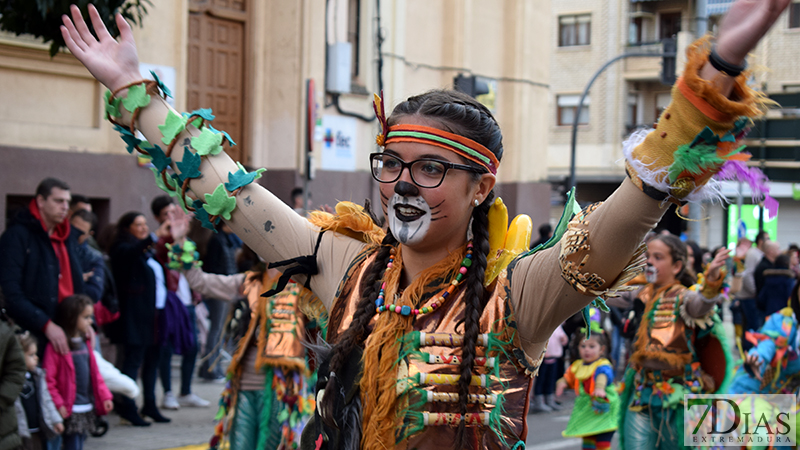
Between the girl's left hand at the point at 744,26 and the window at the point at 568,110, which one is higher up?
the window at the point at 568,110

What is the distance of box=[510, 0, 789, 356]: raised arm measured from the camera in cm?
175

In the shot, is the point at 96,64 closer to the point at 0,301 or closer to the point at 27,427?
the point at 0,301

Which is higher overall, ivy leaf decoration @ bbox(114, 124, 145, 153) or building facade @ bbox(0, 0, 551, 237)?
building facade @ bbox(0, 0, 551, 237)

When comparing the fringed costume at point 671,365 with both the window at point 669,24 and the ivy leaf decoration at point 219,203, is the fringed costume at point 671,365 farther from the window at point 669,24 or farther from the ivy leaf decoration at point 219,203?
the window at point 669,24

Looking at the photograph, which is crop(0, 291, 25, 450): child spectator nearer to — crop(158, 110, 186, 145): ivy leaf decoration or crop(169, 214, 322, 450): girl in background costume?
crop(169, 214, 322, 450): girl in background costume

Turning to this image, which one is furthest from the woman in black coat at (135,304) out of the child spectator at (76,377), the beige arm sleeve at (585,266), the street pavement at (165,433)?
the beige arm sleeve at (585,266)

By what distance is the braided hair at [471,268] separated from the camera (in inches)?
88.7

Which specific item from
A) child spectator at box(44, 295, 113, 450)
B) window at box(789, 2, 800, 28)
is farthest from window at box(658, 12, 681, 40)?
child spectator at box(44, 295, 113, 450)

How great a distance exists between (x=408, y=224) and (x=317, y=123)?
11.5 m

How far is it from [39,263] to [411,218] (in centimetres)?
491

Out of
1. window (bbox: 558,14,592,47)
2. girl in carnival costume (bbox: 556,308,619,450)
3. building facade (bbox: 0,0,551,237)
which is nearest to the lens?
girl in carnival costume (bbox: 556,308,619,450)

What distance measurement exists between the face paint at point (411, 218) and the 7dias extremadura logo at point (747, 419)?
4.16m

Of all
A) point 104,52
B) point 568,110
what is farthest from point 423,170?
point 568,110

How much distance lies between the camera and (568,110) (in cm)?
3166
